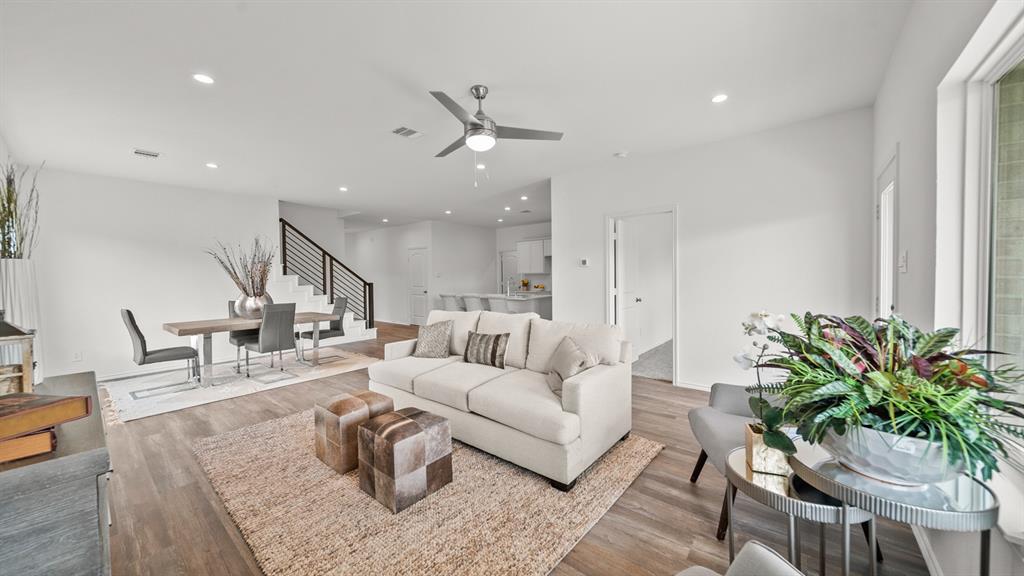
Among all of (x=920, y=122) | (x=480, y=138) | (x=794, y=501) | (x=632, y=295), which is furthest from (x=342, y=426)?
(x=632, y=295)

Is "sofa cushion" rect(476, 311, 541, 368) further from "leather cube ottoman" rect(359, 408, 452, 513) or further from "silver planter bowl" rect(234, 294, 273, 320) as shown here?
"silver planter bowl" rect(234, 294, 273, 320)

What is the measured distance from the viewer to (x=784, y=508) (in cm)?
112

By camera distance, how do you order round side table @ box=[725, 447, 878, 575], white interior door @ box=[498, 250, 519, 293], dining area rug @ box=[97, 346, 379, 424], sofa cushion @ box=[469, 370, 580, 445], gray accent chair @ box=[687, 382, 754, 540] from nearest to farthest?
round side table @ box=[725, 447, 878, 575]
gray accent chair @ box=[687, 382, 754, 540]
sofa cushion @ box=[469, 370, 580, 445]
dining area rug @ box=[97, 346, 379, 424]
white interior door @ box=[498, 250, 519, 293]

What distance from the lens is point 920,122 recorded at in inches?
78.2

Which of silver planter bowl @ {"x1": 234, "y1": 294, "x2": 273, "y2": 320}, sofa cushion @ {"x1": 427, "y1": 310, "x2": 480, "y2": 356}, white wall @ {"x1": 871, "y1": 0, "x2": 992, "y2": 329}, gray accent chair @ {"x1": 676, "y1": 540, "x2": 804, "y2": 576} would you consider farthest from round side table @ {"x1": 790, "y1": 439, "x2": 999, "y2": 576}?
silver planter bowl @ {"x1": 234, "y1": 294, "x2": 273, "y2": 320}

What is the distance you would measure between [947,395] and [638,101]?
9.06 ft

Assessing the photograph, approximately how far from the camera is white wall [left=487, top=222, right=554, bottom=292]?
945 cm

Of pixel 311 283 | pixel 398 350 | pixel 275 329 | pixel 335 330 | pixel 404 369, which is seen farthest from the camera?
pixel 311 283

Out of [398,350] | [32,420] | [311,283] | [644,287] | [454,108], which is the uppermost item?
[454,108]

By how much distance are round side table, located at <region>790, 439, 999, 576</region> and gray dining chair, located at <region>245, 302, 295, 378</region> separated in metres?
5.05

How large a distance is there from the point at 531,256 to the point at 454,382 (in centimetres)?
646

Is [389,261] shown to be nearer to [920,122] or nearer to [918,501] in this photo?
[920,122]

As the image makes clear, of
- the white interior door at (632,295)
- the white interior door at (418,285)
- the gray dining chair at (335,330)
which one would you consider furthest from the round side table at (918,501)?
the white interior door at (418,285)

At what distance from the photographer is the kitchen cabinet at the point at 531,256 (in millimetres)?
8922
